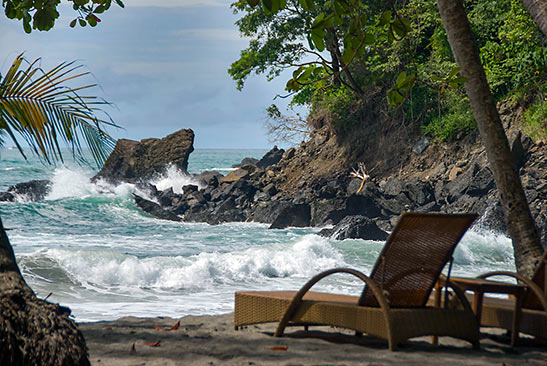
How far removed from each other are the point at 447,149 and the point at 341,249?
31.6ft

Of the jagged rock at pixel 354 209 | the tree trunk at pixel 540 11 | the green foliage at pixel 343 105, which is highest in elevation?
the green foliage at pixel 343 105

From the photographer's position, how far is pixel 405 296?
4074 millimetres

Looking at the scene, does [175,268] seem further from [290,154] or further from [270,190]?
[290,154]

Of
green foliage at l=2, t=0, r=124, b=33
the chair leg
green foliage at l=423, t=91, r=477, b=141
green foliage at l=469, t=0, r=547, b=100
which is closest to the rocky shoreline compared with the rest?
green foliage at l=423, t=91, r=477, b=141

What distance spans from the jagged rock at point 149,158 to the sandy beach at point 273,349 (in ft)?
97.8

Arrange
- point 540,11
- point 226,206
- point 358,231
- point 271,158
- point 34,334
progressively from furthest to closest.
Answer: point 271,158 < point 226,206 < point 358,231 < point 540,11 < point 34,334

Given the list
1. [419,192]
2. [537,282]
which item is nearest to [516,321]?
[537,282]

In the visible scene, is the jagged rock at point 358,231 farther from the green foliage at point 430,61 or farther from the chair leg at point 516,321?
Answer: the chair leg at point 516,321

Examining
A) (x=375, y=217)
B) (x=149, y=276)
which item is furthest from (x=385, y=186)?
(x=149, y=276)

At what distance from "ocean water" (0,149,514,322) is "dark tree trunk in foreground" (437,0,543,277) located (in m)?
3.80

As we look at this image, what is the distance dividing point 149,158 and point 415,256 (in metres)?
31.8

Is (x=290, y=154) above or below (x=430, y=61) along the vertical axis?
below

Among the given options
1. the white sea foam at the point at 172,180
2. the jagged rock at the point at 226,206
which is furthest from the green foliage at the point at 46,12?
the white sea foam at the point at 172,180

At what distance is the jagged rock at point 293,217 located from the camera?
20.6m
